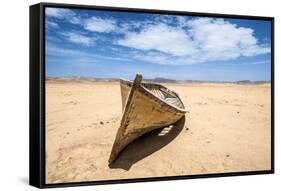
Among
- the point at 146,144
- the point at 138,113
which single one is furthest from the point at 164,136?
the point at 138,113

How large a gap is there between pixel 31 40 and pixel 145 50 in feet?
4.15

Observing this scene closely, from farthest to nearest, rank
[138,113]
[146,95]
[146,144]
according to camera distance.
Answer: [146,144] → [138,113] → [146,95]

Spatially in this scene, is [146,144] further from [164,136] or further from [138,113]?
[138,113]

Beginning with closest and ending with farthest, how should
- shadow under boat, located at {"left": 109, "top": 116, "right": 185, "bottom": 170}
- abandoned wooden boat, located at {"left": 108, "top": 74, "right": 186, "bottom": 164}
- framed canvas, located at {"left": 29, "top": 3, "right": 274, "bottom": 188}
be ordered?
1. framed canvas, located at {"left": 29, "top": 3, "right": 274, "bottom": 188}
2. abandoned wooden boat, located at {"left": 108, "top": 74, "right": 186, "bottom": 164}
3. shadow under boat, located at {"left": 109, "top": 116, "right": 185, "bottom": 170}

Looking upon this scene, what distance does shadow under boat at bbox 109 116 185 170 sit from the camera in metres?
5.76

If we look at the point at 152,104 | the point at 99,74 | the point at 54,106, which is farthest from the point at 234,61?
the point at 54,106

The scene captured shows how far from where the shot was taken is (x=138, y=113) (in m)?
5.75

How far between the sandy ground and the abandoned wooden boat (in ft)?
0.30

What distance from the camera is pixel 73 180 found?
5.49 meters

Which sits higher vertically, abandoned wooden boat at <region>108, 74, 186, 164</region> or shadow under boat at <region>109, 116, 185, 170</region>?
abandoned wooden boat at <region>108, 74, 186, 164</region>

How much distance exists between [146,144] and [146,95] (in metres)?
0.67

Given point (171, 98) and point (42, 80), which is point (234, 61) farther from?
point (42, 80)

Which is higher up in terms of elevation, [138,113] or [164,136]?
[138,113]

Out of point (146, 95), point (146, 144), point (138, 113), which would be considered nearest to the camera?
point (146, 95)
